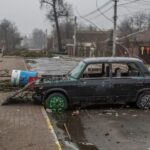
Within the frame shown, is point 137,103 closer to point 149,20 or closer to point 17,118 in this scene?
point 17,118

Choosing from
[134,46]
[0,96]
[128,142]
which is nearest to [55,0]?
[134,46]

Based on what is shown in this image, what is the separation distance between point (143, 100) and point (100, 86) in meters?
1.37

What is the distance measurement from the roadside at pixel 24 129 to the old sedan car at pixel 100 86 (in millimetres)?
653

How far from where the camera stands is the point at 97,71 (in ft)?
44.2

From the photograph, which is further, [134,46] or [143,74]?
[134,46]

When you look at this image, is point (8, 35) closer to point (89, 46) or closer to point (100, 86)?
point (89, 46)

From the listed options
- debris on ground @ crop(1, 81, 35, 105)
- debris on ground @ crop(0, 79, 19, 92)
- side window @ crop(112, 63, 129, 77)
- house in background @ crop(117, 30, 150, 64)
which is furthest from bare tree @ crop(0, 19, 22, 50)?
side window @ crop(112, 63, 129, 77)

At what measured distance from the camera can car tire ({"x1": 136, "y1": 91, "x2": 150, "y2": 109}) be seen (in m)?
13.1

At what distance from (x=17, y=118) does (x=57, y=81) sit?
81.0 inches

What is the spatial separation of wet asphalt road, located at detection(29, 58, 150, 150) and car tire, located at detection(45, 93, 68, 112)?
0.32 meters

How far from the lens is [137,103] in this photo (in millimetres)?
13195

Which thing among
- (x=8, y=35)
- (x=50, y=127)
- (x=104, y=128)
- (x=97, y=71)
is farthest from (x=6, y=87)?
(x=8, y=35)

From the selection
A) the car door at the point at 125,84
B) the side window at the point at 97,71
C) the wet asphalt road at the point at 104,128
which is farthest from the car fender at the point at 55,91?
the car door at the point at 125,84

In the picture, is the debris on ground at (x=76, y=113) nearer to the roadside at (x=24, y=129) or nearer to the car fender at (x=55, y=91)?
the car fender at (x=55, y=91)
